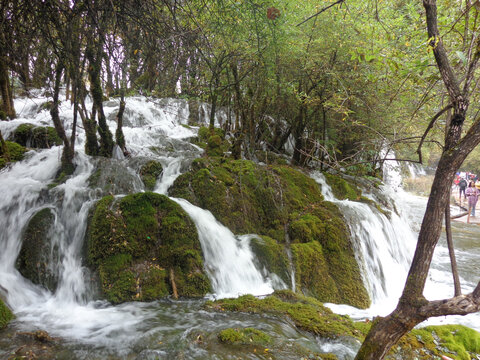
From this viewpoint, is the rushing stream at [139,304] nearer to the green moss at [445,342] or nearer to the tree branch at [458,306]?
the green moss at [445,342]

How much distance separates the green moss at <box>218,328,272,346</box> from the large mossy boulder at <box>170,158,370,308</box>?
2.07 meters

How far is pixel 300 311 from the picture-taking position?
3.77 meters

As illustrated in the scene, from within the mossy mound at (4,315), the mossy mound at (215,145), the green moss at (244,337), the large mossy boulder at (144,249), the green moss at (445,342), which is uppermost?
A: the mossy mound at (215,145)

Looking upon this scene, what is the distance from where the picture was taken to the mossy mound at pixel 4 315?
10.8 ft

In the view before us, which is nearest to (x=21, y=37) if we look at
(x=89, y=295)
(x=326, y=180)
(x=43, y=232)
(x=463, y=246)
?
(x=43, y=232)

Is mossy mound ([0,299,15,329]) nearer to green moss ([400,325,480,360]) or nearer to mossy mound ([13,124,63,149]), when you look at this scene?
green moss ([400,325,480,360])

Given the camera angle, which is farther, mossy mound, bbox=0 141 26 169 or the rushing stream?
mossy mound, bbox=0 141 26 169

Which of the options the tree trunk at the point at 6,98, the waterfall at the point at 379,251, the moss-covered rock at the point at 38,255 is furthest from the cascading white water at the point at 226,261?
the tree trunk at the point at 6,98

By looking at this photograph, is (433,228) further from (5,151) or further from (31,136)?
(31,136)

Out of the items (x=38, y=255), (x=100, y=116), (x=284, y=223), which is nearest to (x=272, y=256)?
(x=284, y=223)

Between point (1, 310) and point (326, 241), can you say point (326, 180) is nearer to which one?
point (326, 241)

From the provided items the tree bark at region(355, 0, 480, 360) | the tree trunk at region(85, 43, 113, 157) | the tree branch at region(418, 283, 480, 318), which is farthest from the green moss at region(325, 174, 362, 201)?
the tree branch at region(418, 283, 480, 318)

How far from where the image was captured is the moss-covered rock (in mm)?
4219

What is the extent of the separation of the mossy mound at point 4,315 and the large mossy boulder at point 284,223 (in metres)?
3.33
